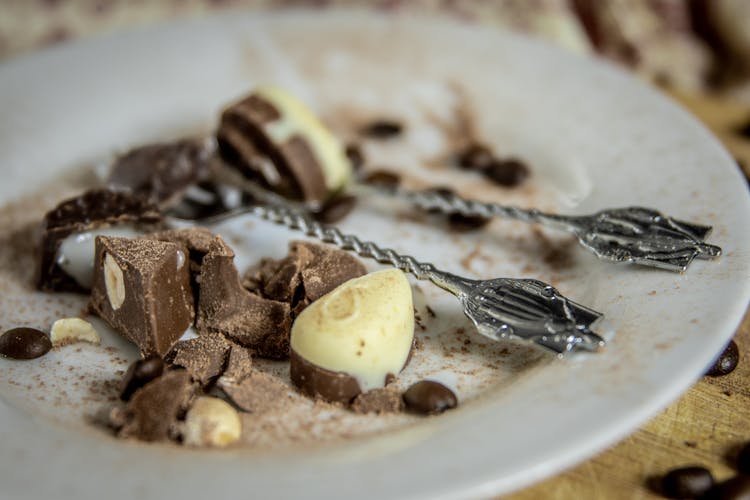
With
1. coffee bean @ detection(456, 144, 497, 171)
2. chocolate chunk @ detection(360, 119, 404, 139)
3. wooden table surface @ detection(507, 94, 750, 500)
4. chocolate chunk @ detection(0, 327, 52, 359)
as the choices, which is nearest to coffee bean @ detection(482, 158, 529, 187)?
coffee bean @ detection(456, 144, 497, 171)

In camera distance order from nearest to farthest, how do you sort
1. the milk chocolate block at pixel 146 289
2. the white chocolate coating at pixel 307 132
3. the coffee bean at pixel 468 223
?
the milk chocolate block at pixel 146 289, the coffee bean at pixel 468 223, the white chocolate coating at pixel 307 132

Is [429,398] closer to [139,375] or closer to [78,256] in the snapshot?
[139,375]

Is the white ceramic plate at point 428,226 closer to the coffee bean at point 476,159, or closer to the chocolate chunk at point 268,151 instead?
the coffee bean at point 476,159

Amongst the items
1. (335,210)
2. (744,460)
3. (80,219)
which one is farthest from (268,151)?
(744,460)

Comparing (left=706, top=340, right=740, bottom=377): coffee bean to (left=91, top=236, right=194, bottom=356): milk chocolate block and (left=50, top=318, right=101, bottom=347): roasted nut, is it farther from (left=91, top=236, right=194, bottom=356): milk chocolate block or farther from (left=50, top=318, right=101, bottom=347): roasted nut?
(left=50, top=318, right=101, bottom=347): roasted nut

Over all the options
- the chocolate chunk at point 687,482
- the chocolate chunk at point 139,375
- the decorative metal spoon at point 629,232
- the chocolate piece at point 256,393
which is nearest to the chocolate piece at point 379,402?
the chocolate piece at point 256,393

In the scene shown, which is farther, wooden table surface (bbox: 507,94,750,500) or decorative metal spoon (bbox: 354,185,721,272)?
decorative metal spoon (bbox: 354,185,721,272)
